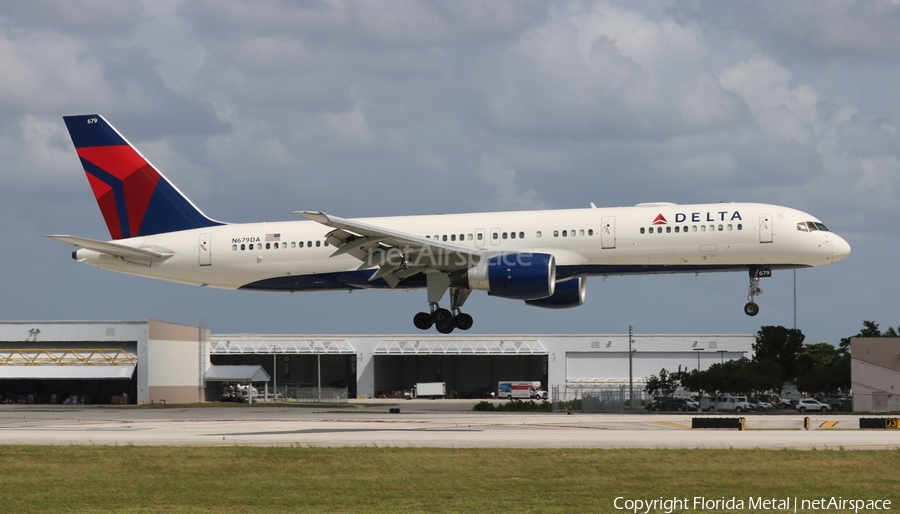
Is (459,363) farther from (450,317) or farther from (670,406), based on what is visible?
(450,317)

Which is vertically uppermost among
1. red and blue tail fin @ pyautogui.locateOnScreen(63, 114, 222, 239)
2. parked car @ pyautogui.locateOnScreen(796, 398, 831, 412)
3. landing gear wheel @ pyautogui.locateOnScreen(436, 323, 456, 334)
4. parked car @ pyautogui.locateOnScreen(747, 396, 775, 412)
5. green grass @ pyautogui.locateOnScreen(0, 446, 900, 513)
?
red and blue tail fin @ pyautogui.locateOnScreen(63, 114, 222, 239)

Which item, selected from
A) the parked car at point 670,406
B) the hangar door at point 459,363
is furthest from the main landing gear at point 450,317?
the hangar door at point 459,363

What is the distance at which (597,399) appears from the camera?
8106cm

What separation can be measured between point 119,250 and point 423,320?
615 inches

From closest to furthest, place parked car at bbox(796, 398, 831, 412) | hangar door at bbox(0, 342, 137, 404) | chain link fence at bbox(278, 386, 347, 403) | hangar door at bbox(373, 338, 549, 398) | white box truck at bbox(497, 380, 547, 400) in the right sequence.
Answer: parked car at bbox(796, 398, 831, 412), hangar door at bbox(0, 342, 137, 404), chain link fence at bbox(278, 386, 347, 403), white box truck at bbox(497, 380, 547, 400), hangar door at bbox(373, 338, 549, 398)

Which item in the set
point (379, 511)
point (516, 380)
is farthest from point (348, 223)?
point (516, 380)

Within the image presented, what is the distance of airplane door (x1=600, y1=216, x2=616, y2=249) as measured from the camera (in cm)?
4900

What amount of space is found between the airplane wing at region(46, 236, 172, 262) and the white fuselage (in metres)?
0.42

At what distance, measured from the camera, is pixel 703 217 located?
4853 centimetres

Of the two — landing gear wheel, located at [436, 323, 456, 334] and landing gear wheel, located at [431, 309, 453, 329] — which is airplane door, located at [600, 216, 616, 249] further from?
landing gear wheel, located at [436, 323, 456, 334]

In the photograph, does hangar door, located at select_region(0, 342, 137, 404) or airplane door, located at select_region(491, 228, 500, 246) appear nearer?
airplane door, located at select_region(491, 228, 500, 246)

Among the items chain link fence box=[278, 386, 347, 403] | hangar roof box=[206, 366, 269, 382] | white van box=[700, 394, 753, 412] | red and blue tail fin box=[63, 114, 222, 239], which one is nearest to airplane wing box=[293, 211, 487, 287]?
red and blue tail fin box=[63, 114, 222, 239]

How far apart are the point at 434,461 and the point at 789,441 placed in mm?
13937

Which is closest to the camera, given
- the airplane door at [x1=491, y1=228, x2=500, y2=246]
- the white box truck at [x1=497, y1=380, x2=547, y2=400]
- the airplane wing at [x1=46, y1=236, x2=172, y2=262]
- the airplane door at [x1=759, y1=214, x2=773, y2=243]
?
the airplane door at [x1=759, y1=214, x2=773, y2=243]
